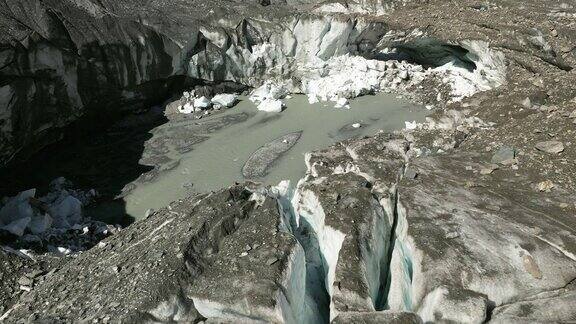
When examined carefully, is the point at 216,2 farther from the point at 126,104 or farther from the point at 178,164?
the point at 178,164

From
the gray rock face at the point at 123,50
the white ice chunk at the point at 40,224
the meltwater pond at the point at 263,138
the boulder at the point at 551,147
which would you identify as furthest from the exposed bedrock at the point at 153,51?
the boulder at the point at 551,147

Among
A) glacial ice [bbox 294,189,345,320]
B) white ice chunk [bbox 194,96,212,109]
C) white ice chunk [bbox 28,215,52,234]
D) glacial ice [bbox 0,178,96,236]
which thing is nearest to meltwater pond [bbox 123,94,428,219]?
white ice chunk [bbox 194,96,212,109]

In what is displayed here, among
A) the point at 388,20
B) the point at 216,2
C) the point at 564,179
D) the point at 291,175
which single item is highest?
the point at 216,2

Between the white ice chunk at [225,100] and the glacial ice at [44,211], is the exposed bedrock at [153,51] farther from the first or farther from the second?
the glacial ice at [44,211]

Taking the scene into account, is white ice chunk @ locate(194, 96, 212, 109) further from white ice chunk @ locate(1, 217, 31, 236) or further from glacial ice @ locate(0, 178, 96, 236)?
white ice chunk @ locate(1, 217, 31, 236)

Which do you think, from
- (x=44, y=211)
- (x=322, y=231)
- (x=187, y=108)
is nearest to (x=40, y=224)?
(x=44, y=211)

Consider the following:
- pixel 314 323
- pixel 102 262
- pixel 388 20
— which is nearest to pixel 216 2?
pixel 388 20
